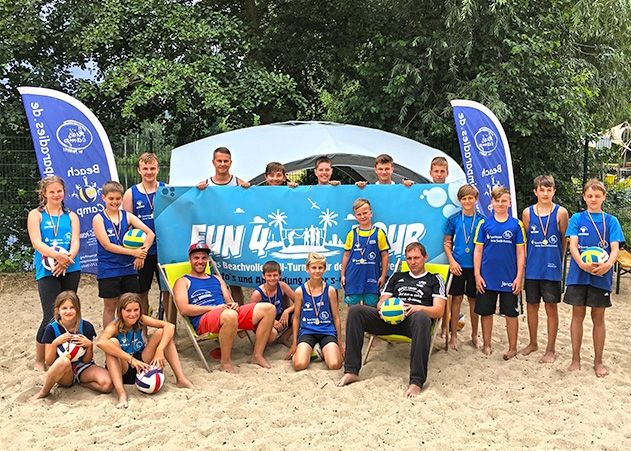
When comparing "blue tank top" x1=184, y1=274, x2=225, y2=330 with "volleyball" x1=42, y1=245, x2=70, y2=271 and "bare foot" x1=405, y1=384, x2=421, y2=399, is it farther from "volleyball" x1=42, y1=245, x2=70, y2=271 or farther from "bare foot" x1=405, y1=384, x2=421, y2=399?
"bare foot" x1=405, y1=384, x2=421, y2=399

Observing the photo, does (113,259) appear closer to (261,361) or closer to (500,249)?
(261,361)

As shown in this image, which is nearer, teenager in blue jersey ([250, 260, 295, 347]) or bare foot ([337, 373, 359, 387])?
bare foot ([337, 373, 359, 387])

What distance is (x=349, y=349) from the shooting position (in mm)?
4766

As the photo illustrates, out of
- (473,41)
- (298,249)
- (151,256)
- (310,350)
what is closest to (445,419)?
(310,350)

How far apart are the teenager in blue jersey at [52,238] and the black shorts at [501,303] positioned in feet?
11.2

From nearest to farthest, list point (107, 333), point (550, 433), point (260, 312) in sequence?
point (550, 433), point (107, 333), point (260, 312)

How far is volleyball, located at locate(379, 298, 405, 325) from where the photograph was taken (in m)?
4.71

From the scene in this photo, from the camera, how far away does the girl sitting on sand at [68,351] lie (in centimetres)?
432

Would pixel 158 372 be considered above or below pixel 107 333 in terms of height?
below

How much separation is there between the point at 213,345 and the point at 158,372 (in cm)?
132

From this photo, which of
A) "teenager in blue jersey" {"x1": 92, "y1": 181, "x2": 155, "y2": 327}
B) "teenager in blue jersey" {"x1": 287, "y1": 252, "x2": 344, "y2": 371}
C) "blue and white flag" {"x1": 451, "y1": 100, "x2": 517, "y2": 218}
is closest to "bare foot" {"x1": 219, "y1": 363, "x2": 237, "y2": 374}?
"teenager in blue jersey" {"x1": 287, "y1": 252, "x2": 344, "y2": 371}

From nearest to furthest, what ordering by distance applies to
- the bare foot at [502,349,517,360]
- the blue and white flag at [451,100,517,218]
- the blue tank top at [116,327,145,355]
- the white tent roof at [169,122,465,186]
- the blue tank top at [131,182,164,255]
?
1. the blue tank top at [116,327,145,355]
2. the bare foot at [502,349,517,360]
3. the blue tank top at [131,182,164,255]
4. the white tent roof at [169,122,465,186]
5. the blue and white flag at [451,100,517,218]

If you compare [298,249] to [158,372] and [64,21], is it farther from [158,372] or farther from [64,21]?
[64,21]

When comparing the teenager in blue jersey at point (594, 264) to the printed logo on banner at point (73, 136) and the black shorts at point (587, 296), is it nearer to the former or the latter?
the black shorts at point (587, 296)
